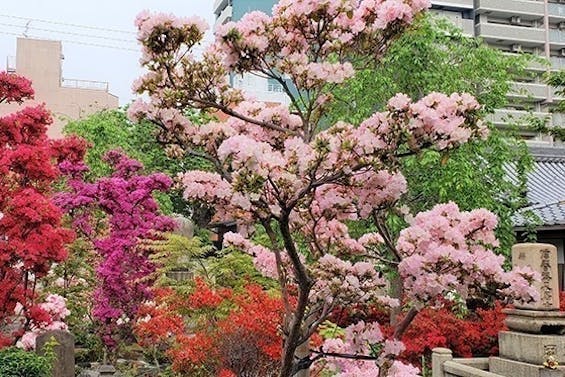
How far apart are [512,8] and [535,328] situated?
1435 inches

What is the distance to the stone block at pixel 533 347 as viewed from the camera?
861cm

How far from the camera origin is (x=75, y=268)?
12938mm

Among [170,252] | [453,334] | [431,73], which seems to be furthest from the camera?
[170,252]

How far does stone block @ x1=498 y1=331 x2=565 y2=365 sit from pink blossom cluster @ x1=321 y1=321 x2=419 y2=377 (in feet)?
16.6

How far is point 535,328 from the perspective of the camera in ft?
28.9

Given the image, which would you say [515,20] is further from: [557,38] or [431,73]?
[431,73]

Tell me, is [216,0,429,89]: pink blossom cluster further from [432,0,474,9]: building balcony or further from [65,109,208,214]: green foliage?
[432,0,474,9]: building balcony

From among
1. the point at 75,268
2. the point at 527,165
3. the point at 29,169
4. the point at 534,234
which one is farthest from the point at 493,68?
the point at 75,268

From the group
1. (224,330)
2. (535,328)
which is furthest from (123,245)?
(535,328)

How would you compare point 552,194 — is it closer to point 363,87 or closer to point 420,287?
point 363,87

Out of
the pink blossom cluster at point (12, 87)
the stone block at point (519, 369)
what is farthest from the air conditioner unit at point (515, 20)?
the pink blossom cluster at point (12, 87)

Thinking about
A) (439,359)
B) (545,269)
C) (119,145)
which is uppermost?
(119,145)

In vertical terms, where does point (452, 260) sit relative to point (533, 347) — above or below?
above

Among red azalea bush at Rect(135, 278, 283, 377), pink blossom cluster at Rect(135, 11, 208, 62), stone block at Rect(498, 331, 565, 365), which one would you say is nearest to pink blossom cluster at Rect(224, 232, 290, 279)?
pink blossom cluster at Rect(135, 11, 208, 62)
